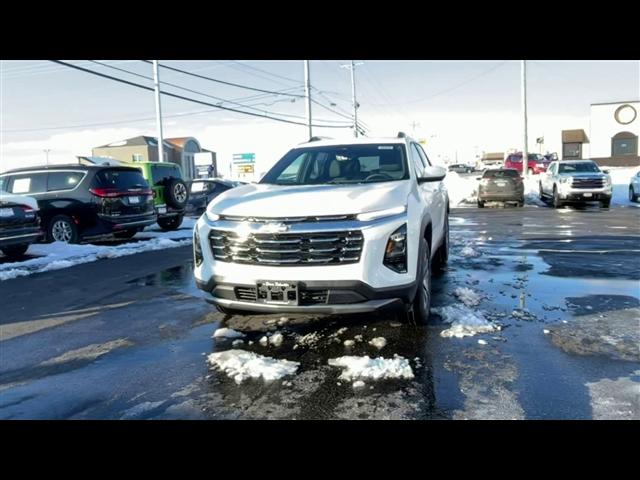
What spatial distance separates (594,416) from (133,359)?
11.5 feet

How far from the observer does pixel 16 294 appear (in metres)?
6.95

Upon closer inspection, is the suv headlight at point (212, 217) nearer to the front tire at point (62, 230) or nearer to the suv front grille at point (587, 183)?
the front tire at point (62, 230)

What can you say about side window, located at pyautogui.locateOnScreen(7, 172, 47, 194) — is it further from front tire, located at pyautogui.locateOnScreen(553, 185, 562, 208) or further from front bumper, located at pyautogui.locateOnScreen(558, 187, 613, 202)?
front tire, located at pyautogui.locateOnScreen(553, 185, 562, 208)

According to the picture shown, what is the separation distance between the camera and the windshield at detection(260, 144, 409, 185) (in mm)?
5449

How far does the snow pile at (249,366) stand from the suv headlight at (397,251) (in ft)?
3.65

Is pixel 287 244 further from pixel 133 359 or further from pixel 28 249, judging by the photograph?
pixel 28 249

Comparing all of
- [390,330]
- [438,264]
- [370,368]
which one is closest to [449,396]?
[370,368]

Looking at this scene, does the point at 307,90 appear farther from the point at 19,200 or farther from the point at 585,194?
the point at 19,200

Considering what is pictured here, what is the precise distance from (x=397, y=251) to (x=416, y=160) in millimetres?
2321

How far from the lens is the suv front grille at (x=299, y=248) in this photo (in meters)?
4.04

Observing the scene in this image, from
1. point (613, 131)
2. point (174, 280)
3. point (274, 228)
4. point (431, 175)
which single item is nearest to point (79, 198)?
point (174, 280)

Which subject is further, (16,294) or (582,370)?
(16,294)
